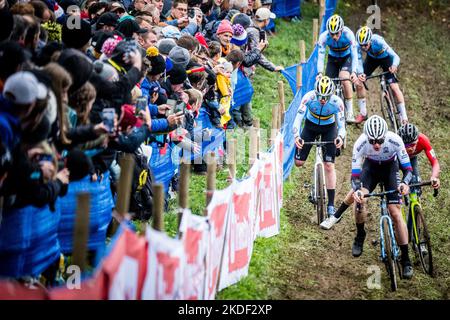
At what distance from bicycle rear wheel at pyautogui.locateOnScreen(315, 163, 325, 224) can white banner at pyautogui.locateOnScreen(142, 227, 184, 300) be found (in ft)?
20.5

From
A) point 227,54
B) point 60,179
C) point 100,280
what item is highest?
point 227,54

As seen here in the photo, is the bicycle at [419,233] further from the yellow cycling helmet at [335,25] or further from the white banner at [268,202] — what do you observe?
the yellow cycling helmet at [335,25]

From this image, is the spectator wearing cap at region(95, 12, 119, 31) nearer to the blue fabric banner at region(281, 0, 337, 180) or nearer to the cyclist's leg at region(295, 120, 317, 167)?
the blue fabric banner at region(281, 0, 337, 180)

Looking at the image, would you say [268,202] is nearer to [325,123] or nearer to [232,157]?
[232,157]

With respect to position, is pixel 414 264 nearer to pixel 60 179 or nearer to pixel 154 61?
pixel 154 61

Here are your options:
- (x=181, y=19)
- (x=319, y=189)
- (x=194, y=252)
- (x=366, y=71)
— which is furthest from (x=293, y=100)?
(x=194, y=252)

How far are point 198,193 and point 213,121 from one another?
1309mm

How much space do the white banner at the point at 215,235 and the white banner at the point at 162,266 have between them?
112cm

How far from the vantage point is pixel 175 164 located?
11.5 meters

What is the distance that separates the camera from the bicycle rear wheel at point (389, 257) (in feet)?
35.3

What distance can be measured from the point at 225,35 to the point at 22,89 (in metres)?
8.98

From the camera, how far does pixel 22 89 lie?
648 cm

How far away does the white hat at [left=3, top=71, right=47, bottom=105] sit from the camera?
6473mm
